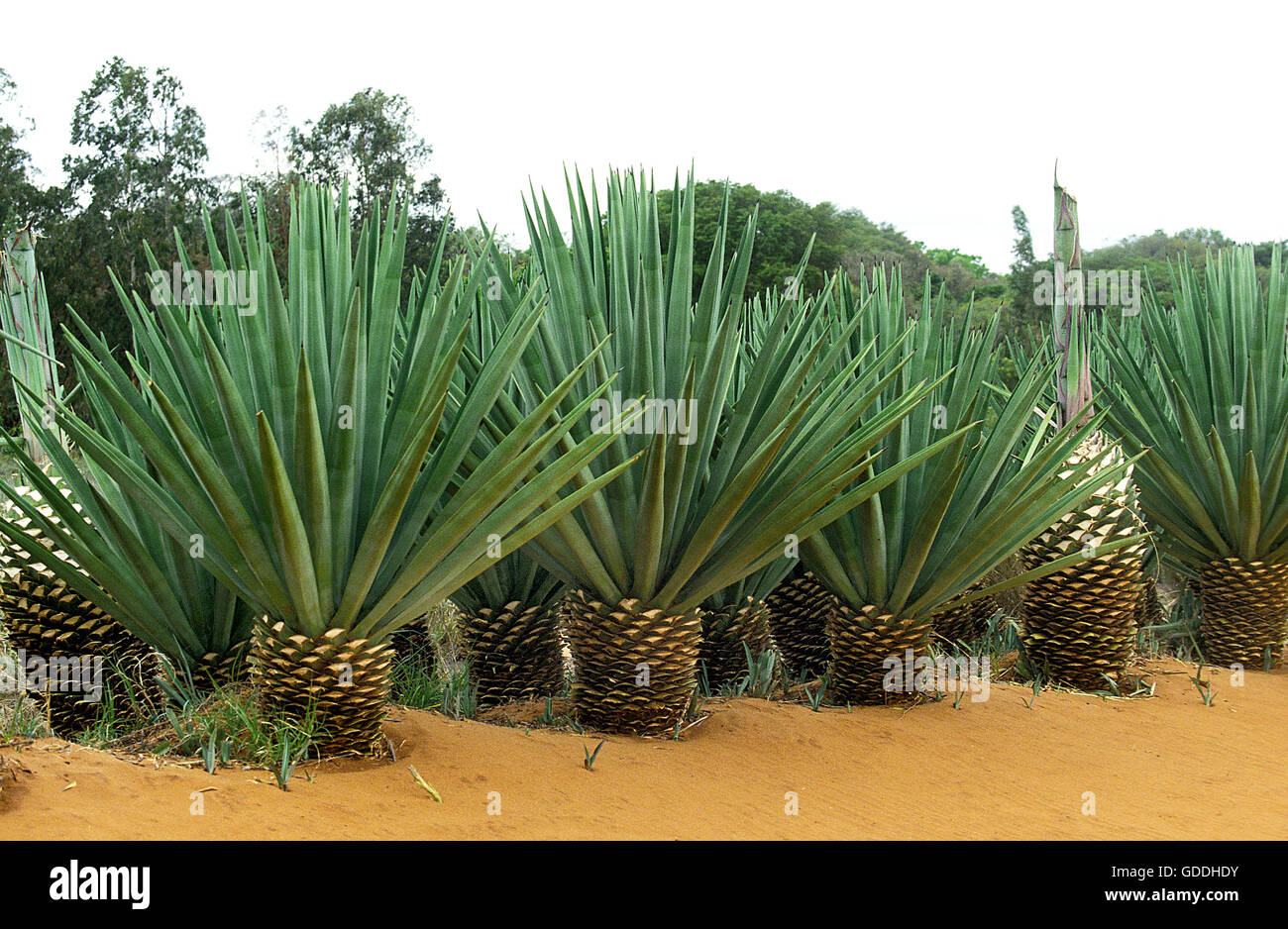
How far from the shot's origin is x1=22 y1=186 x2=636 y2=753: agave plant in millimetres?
2781

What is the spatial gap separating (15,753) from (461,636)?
6.39 feet

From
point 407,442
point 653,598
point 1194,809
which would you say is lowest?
point 1194,809

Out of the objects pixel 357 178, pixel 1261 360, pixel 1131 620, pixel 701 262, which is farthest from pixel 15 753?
pixel 357 178

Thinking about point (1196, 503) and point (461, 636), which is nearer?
point (461, 636)

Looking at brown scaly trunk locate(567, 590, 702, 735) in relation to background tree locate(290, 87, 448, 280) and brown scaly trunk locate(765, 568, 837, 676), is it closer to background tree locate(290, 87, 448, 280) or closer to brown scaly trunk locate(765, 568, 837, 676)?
brown scaly trunk locate(765, 568, 837, 676)

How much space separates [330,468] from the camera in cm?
285

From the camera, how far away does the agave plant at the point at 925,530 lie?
3.95m

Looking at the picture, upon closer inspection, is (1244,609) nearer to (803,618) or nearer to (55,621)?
(803,618)

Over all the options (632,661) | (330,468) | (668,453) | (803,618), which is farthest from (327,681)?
(803,618)

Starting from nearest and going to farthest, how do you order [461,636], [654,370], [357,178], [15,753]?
[15,753] < [654,370] < [461,636] < [357,178]

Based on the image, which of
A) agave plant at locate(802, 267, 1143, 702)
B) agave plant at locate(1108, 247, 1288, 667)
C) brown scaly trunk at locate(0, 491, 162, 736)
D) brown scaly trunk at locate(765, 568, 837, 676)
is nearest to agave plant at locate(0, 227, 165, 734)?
brown scaly trunk at locate(0, 491, 162, 736)

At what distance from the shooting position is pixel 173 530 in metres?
3.04

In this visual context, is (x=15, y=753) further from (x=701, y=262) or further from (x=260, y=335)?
(x=701, y=262)

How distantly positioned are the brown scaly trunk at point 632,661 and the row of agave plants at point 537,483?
11 millimetres
